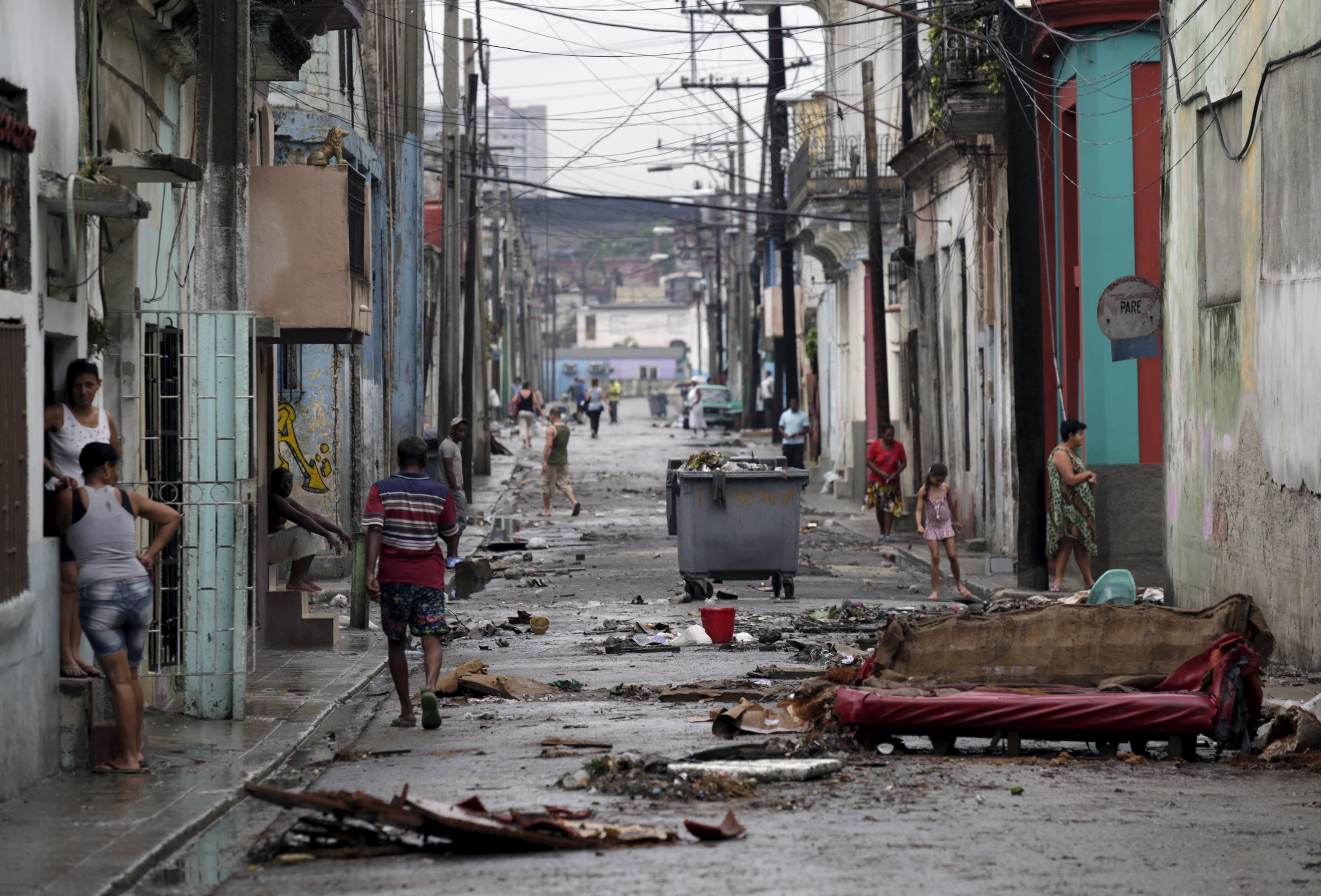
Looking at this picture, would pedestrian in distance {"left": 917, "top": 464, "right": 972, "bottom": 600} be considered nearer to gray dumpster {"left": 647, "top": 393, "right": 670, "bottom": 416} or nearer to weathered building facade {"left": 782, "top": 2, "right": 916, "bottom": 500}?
weathered building facade {"left": 782, "top": 2, "right": 916, "bottom": 500}

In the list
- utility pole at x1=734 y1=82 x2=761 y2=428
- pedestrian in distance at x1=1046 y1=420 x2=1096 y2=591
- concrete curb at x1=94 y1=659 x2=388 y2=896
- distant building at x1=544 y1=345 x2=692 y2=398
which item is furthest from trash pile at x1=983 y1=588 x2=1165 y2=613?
distant building at x1=544 y1=345 x2=692 y2=398

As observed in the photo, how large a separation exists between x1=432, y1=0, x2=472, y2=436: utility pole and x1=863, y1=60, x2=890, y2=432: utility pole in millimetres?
6516

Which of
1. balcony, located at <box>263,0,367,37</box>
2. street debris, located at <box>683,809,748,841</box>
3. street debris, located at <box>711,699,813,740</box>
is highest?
balcony, located at <box>263,0,367,37</box>

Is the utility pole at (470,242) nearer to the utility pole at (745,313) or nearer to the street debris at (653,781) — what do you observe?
the utility pole at (745,313)

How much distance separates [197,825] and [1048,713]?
3879mm

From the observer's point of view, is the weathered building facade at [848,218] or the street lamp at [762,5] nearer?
the street lamp at [762,5]

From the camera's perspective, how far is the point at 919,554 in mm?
21875

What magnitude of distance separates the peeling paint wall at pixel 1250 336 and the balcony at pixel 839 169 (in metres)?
16.3

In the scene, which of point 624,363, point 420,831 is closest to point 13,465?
point 420,831

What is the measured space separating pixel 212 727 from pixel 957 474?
16.3 meters

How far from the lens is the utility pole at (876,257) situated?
2580 cm

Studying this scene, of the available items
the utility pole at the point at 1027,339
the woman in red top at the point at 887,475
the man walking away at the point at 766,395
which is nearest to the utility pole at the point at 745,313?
the man walking away at the point at 766,395

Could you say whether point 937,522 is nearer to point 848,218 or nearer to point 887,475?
point 887,475

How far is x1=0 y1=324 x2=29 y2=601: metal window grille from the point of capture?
25.4ft
